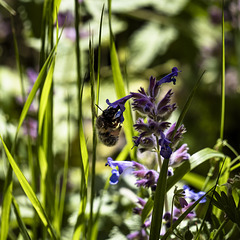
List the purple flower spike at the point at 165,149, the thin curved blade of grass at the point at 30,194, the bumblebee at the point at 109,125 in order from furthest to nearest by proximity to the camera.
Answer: the bumblebee at the point at 109,125, the thin curved blade of grass at the point at 30,194, the purple flower spike at the point at 165,149

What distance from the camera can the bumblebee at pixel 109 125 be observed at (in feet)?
3.71

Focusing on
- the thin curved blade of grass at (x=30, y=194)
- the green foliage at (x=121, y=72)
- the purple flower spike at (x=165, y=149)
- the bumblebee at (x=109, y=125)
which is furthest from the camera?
the green foliage at (x=121, y=72)

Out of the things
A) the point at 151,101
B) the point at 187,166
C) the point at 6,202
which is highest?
the point at 151,101

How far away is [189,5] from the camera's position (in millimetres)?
3201

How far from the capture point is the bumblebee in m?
1.13

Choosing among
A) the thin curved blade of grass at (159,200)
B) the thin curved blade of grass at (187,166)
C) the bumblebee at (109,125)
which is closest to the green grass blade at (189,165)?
the thin curved blade of grass at (187,166)

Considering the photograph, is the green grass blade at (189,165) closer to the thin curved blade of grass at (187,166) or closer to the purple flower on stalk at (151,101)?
the thin curved blade of grass at (187,166)

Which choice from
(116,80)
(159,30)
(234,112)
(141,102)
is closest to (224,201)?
(141,102)

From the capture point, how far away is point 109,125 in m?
1.15

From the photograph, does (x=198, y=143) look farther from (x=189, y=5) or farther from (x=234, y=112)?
(x=189, y=5)

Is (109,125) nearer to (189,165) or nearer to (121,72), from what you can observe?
(189,165)

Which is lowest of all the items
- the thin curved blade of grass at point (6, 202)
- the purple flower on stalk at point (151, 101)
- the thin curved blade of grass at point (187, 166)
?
the thin curved blade of grass at point (6, 202)

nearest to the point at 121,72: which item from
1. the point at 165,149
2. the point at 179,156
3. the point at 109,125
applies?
the point at 109,125

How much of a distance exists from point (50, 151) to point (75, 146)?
63.7 inches
